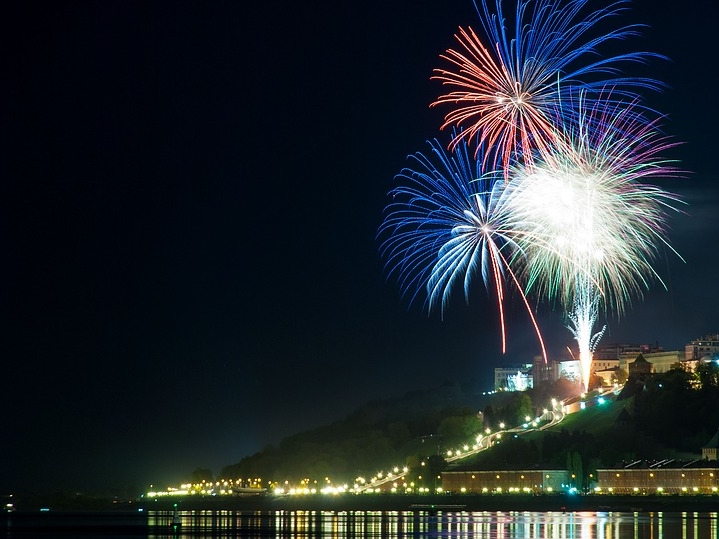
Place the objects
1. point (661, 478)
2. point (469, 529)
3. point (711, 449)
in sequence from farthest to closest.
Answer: point (711, 449) → point (661, 478) → point (469, 529)

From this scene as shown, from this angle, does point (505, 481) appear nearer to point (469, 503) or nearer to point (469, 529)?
point (469, 503)

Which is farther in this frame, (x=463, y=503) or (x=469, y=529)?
(x=463, y=503)

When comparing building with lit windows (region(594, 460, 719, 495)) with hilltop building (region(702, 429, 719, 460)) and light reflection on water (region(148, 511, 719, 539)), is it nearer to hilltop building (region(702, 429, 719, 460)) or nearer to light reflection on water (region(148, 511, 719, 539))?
hilltop building (region(702, 429, 719, 460))

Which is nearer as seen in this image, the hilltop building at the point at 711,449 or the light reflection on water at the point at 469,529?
the light reflection on water at the point at 469,529

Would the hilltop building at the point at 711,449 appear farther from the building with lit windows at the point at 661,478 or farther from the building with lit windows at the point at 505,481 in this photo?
the building with lit windows at the point at 505,481

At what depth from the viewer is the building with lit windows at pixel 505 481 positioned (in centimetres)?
13475

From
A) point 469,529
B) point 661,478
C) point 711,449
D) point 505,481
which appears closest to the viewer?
point 469,529

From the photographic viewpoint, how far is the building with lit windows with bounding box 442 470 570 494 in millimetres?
134750

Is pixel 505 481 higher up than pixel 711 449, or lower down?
lower down

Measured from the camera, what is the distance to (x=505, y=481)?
140875 mm

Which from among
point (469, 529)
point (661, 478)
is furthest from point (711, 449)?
point (469, 529)

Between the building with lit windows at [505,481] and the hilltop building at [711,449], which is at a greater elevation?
the hilltop building at [711,449]

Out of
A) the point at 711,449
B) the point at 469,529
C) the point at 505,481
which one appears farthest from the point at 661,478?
→ the point at 469,529

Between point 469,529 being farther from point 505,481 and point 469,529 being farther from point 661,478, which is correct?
point 505,481
